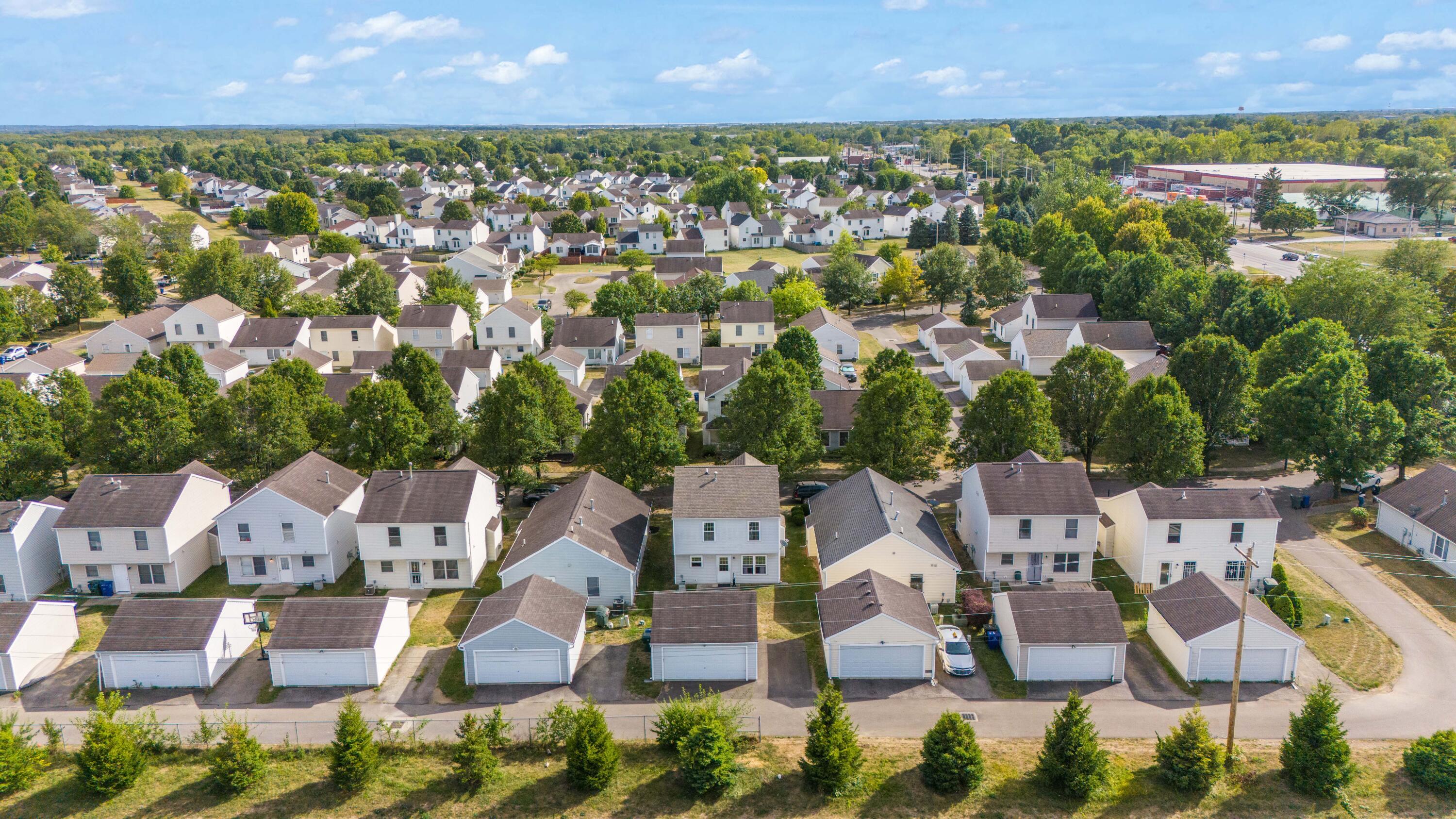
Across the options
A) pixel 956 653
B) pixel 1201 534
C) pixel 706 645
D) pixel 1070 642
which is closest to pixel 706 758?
pixel 706 645

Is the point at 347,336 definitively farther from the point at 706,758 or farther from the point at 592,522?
the point at 706,758

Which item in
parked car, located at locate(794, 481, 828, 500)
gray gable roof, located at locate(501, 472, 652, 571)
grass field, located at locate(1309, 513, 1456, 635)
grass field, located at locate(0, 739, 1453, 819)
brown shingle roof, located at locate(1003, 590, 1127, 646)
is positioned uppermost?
gray gable roof, located at locate(501, 472, 652, 571)

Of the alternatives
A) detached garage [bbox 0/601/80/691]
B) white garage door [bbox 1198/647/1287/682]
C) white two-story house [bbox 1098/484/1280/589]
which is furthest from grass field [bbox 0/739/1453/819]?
white two-story house [bbox 1098/484/1280/589]

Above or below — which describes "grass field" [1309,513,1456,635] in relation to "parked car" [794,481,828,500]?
below

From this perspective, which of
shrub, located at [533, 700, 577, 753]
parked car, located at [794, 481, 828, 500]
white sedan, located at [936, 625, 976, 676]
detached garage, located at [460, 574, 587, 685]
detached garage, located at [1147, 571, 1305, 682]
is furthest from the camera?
parked car, located at [794, 481, 828, 500]

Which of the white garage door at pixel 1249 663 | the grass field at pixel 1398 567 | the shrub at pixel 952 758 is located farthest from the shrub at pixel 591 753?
the grass field at pixel 1398 567

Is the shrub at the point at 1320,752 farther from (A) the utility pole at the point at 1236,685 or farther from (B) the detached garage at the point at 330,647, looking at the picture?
(B) the detached garage at the point at 330,647

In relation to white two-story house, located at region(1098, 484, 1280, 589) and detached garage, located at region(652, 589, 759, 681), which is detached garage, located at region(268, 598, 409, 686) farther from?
white two-story house, located at region(1098, 484, 1280, 589)
